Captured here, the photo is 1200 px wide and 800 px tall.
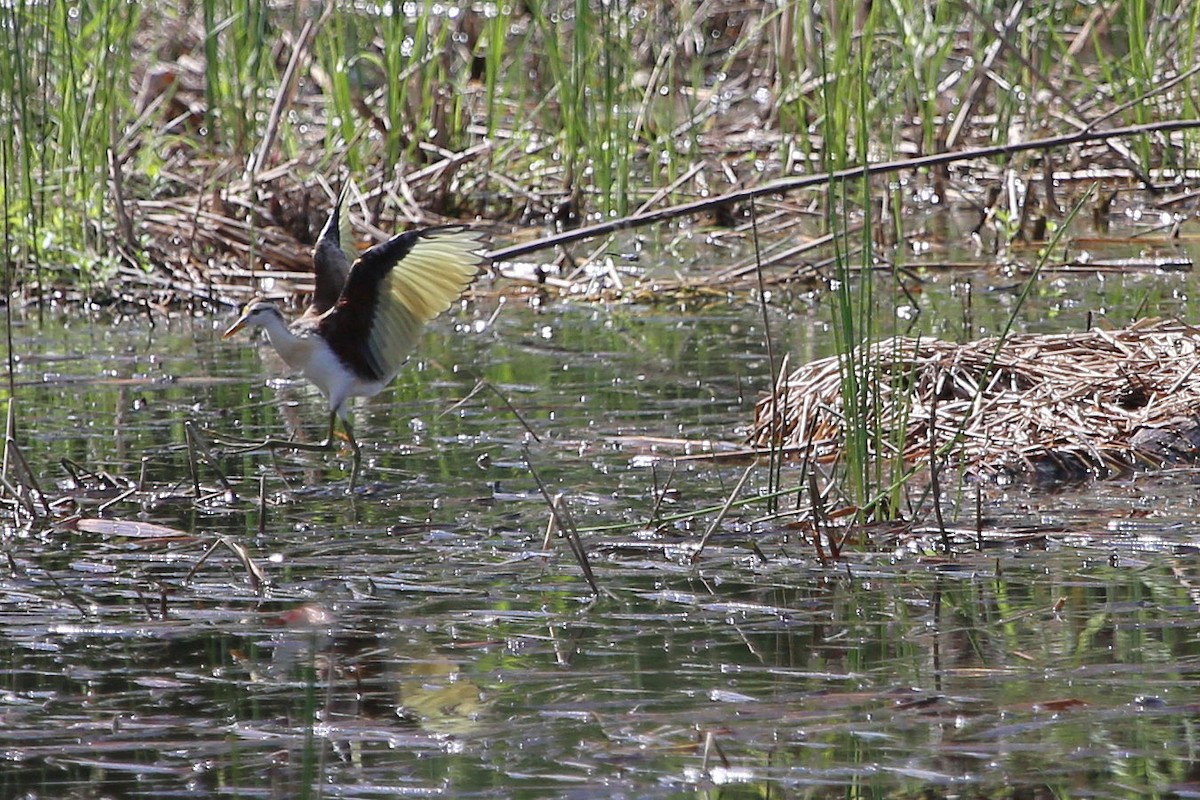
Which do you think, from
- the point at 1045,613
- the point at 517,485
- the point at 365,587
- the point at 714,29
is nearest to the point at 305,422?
the point at 517,485

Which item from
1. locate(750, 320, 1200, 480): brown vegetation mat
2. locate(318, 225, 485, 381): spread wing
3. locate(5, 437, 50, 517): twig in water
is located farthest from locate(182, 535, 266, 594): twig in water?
locate(750, 320, 1200, 480): brown vegetation mat

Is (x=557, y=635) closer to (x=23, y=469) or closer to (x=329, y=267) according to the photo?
(x=23, y=469)

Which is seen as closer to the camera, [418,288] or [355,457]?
[355,457]

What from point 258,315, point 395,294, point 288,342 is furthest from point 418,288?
point 258,315

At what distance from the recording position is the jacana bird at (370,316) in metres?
4.95

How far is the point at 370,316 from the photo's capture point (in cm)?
515

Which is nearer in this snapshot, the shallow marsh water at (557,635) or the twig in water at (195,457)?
the shallow marsh water at (557,635)

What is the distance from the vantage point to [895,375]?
417 cm

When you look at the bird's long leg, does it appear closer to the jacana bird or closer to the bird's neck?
the jacana bird

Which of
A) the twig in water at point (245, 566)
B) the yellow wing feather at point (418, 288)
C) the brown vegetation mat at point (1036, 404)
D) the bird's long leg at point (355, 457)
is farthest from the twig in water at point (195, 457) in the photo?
the brown vegetation mat at point (1036, 404)

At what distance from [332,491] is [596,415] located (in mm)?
1104

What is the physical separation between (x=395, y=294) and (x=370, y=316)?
0.12 metres

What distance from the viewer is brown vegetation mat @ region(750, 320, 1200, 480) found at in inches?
188

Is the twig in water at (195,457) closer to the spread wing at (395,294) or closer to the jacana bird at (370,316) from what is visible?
the jacana bird at (370,316)
